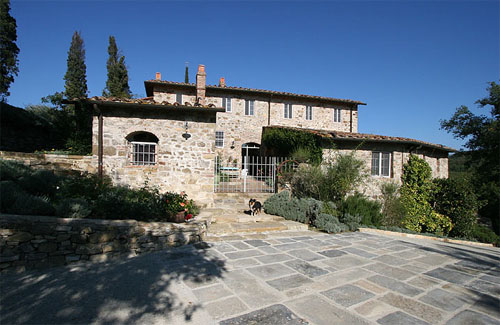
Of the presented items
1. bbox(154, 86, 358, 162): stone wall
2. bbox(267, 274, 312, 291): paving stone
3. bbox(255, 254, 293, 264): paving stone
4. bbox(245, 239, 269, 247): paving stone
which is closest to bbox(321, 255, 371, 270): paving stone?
bbox(255, 254, 293, 264): paving stone

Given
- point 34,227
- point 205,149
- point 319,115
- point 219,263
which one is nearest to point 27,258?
point 34,227

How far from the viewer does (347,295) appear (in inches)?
122

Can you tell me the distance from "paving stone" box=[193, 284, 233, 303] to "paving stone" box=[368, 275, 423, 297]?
7.46 ft

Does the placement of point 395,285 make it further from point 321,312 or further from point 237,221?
point 237,221

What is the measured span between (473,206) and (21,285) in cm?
1423

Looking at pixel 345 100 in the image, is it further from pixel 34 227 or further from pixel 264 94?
pixel 34 227

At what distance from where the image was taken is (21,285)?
3254 millimetres

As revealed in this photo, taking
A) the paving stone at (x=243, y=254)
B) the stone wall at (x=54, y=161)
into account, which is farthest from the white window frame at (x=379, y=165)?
the stone wall at (x=54, y=161)

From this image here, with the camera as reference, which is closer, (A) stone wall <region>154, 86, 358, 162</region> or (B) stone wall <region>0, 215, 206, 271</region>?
(B) stone wall <region>0, 215, 206, 271</region>

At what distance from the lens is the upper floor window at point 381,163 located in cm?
1045

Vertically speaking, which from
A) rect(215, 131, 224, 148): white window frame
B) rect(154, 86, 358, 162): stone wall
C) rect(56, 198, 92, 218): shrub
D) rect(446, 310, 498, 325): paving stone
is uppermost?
rect(154, 86, 358, 162): stone wall

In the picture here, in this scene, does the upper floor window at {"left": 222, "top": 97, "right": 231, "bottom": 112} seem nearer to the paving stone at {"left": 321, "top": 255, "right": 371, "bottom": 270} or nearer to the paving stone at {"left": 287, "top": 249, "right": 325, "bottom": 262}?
the paving stone at {"left": 287, "top": 249, "right": 325, "bottom": 262}

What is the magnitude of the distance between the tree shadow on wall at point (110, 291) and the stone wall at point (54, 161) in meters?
4.28

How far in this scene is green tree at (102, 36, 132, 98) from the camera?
62.4ft
